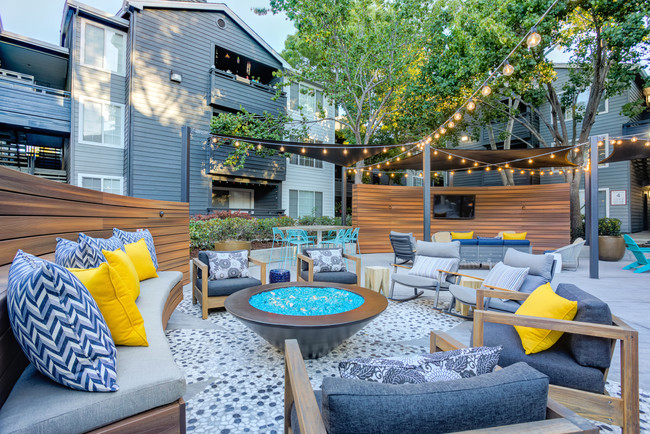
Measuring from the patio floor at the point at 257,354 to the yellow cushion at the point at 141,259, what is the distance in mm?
625

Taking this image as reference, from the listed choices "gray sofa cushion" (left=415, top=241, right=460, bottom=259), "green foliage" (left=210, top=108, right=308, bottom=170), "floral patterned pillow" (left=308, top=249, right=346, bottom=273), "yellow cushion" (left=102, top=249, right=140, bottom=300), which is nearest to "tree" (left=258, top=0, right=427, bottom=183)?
"green foliage" (left=210, top=108, right=308, bottom=170)

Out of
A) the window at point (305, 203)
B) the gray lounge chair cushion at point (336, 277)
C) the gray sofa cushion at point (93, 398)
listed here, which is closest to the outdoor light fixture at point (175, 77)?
the window at point (305, 203)

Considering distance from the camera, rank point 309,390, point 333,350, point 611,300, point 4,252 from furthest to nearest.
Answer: point 611,300 → point 333,350 → point 4,252 → point 309,390

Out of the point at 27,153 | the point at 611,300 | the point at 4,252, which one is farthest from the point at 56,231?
the point at 27,153

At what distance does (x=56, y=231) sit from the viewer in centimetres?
243

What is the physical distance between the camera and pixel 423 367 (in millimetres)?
1002

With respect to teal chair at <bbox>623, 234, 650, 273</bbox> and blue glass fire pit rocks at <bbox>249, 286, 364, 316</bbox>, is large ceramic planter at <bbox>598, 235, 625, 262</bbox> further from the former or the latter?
blue glass fire pit rocks at <bbox>249, 286, 364, 316</bbox>

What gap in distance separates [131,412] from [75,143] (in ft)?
29.6

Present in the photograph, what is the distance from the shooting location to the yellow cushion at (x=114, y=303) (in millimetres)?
1539

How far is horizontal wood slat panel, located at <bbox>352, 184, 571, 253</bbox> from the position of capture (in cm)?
950

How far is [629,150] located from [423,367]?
9486 millimetres

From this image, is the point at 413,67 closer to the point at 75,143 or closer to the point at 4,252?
the point at 75,143

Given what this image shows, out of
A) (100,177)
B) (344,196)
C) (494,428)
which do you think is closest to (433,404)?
(494,428)

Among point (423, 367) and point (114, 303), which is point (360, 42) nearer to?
point (114, 303)
